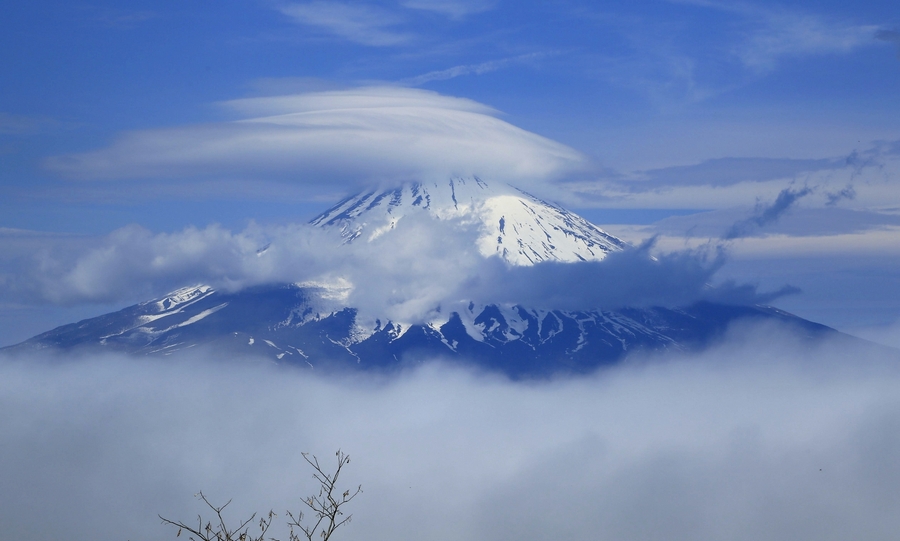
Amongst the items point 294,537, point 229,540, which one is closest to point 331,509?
point 294,537

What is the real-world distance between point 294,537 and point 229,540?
4.07 feet

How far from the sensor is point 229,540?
14328mm

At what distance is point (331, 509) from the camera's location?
1576 centimetres

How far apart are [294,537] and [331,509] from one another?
0.86 m

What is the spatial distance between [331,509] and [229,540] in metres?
2.03

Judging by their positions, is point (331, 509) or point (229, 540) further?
point (331, 509)

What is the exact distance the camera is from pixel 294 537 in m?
15.2

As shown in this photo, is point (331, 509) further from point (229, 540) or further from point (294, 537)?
point (229, 540)
